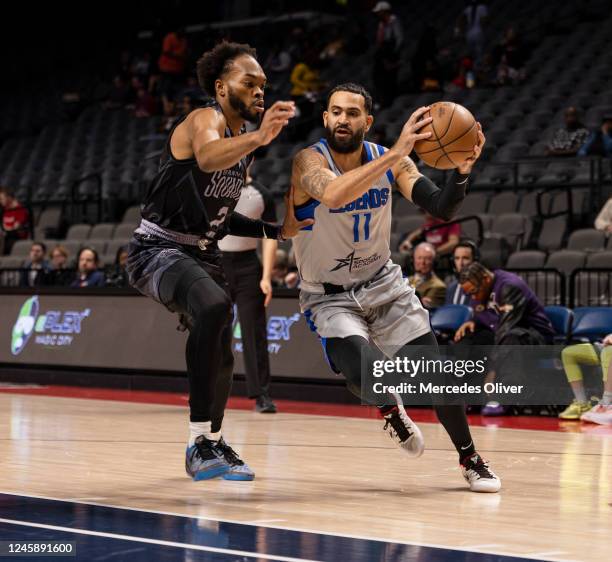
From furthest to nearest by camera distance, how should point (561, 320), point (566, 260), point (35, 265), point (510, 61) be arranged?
point (510, 61) → point (35, 265) → point (566, 260) → point (561, 320)

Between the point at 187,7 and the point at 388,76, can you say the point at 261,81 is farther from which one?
the point at 187,7

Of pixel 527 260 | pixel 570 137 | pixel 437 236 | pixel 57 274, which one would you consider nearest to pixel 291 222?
pixel 527 260

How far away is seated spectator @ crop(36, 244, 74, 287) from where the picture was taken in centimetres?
1359

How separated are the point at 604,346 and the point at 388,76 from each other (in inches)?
402

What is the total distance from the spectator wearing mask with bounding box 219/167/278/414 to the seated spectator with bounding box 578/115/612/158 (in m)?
5.39

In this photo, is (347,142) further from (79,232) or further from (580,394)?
(79,232)

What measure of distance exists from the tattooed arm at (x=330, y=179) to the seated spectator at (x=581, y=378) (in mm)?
4192

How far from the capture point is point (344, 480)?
220 inches

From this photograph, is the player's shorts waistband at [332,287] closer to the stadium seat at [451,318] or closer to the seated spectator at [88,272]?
the stadium seat at [451,318]

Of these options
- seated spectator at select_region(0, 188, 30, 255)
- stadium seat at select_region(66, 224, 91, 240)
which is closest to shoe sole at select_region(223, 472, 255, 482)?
stadium seat at select_region(66, 224, 91, 240)

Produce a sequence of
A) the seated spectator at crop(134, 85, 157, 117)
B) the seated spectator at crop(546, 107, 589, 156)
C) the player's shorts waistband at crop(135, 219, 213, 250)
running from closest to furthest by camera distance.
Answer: the player's shorts waistband at crop(135, 219, 213, 250), the seated spectator at crop(546, 107, 589, 156), the seated spectator at crop(134, 85, 157, 117)

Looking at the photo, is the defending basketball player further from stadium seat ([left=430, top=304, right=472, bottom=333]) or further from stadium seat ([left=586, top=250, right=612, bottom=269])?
stadium seat ([left=586, top=250, right=612, bottom=269])

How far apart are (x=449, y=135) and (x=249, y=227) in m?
1.22

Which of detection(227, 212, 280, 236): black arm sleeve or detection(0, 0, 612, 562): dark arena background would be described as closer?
detection(0, 0, 612, 562): dark arena background
